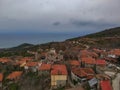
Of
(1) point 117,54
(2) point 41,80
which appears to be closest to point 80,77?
(2) point 41,80

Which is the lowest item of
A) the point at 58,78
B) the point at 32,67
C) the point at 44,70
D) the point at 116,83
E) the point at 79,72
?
the point at 116,83

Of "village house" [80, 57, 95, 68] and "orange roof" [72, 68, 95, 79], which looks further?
"village house" [80, 57, 95, 68]

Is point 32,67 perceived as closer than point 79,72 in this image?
No

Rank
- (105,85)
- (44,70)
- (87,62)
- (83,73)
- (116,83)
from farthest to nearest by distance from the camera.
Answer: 1. (87,62)
2. (44,70)
3. (83,73)
4. (116,83)
5. (105,85)

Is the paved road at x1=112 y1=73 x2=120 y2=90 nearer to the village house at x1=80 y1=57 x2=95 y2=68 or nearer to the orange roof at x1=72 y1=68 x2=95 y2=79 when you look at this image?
the orange roof at x1=72 y1=68 x2=95 y2=79

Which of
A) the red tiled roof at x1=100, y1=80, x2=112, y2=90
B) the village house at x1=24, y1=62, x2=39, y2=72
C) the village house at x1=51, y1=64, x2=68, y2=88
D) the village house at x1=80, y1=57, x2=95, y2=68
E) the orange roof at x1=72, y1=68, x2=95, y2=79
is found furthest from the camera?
the village house at x1=24, y1=62, x2=39, y2=72

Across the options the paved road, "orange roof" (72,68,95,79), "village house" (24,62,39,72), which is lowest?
the paved road

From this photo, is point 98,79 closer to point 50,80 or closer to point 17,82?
point 50,80

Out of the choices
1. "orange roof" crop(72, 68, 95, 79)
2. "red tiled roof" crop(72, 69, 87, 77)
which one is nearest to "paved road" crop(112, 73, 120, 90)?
"orange roof" crop(72, 68, 95, 79)

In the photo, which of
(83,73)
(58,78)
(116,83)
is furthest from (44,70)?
(116,83)

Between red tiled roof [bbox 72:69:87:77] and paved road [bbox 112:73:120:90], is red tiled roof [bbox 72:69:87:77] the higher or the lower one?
the higher one

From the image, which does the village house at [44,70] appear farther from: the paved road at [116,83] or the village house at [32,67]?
the paved road at [116,83]

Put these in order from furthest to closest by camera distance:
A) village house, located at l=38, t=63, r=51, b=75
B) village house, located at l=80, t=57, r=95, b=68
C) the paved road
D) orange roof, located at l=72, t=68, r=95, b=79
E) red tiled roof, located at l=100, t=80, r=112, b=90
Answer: village house, located at l=80, t=57, r=95, b=68 → village house, located at l=38, t=63, r=51, b=75 → orange roof, located at l=72, t=68, r=95, b=79 → the paved road → red tiled roof, located at l=100, t=80, r=112, b=90

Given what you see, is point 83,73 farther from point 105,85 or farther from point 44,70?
point 44,70
